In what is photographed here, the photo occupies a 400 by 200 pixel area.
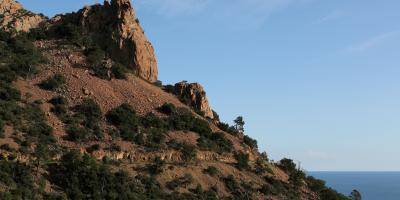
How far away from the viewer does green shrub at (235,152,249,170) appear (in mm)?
64463

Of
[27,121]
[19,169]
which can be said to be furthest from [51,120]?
[19,169]

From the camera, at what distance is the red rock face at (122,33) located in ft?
243

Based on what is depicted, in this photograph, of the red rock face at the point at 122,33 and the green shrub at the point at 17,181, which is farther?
the red rock face at the point at 122,33

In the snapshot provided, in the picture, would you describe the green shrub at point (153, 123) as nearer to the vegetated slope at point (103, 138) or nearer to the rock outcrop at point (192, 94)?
the vegetated slope at point (103, 138)

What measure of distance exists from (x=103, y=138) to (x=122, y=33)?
68.2ft

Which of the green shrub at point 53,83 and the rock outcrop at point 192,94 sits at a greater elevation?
the rock outcrop at point 192,94

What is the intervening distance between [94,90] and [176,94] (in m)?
14.0

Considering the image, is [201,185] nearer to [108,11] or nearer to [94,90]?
[94,90]

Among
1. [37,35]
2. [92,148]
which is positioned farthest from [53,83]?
[37,35]

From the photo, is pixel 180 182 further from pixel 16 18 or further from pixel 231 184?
pixel 16 18

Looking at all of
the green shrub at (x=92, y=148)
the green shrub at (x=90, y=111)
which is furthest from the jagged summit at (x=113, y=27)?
the green shrub at (x=92, y=148)

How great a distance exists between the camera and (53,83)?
63062 millimetres

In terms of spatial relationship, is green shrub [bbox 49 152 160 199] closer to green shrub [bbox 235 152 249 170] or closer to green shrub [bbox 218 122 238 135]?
green shrub [bbox 235 152 249 170]

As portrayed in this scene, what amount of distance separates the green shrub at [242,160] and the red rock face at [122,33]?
60.4 feet
